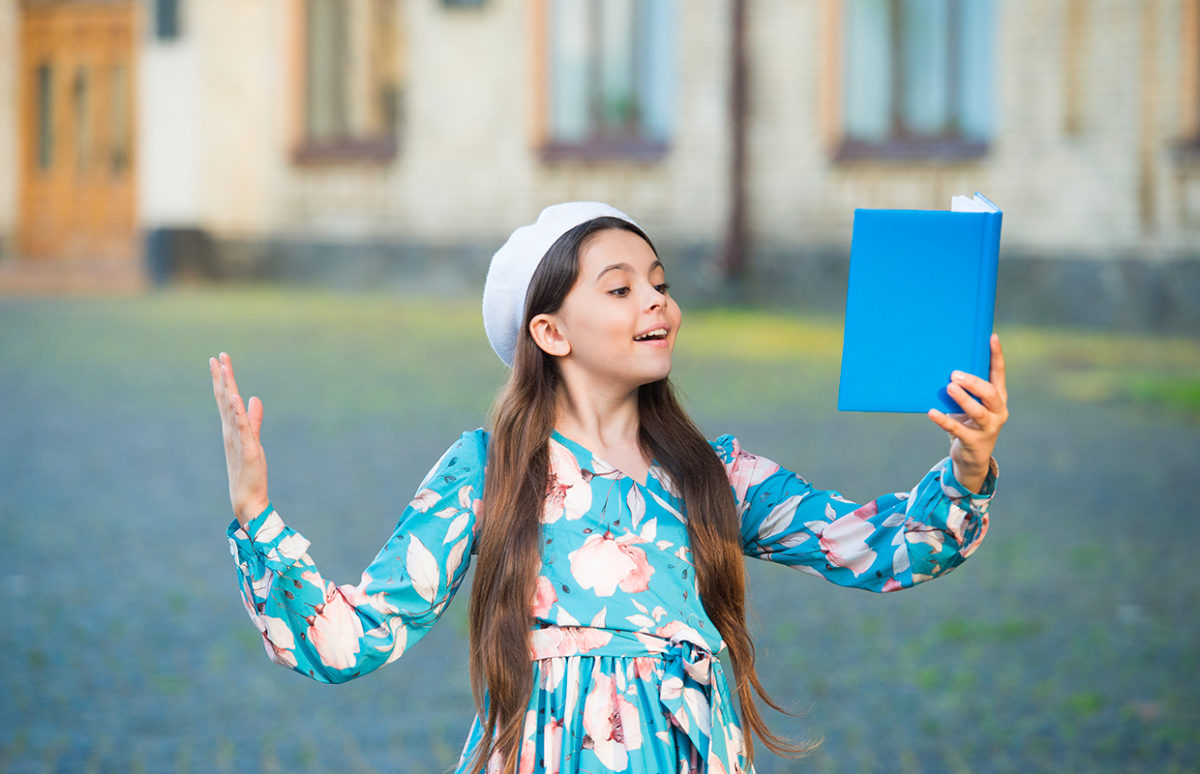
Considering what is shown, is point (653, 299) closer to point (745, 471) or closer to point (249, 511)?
point (745, 471)

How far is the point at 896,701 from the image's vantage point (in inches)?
188

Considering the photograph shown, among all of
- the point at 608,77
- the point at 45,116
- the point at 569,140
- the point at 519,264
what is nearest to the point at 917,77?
the point at 608,77

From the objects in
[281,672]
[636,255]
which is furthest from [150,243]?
[636,255]

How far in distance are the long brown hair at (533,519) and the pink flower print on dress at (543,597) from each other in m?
0.02

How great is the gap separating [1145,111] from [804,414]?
601 cm

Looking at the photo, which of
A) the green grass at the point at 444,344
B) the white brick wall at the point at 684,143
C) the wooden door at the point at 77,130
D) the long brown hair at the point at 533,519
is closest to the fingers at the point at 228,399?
the long brown hair at the point at 533,519

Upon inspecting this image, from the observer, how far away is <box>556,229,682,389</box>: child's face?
2410 millimetres

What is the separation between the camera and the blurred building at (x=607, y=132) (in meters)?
14.4

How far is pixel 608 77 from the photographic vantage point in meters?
17.9

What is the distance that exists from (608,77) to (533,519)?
1595 cm

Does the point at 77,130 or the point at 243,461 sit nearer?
the point at 243,461

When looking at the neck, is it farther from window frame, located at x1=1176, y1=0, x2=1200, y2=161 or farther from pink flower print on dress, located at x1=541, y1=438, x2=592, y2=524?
window frame, located at x1=1176, y1=0, x2=1200, y2=161

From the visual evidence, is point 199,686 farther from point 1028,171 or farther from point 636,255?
→ point 1028,171

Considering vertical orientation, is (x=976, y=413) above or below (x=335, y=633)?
above
